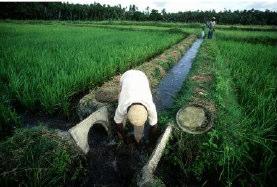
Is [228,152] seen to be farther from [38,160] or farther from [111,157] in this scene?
[38,160]

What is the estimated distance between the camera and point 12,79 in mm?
4016

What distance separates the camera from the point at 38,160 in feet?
7.54

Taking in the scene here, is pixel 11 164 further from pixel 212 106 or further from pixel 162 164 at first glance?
pixel 212 106


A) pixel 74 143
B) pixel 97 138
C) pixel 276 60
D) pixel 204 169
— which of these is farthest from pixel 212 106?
pixel 276 60

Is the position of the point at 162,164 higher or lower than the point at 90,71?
lower

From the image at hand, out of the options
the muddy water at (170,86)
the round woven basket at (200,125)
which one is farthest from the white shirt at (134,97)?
the muddy water at (170,86)

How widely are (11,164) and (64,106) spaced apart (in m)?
1.45

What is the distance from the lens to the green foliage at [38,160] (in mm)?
2170

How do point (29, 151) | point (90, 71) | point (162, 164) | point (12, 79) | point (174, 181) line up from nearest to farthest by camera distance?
point (29, 151) → point (174, 181) → point (162, 164) → point (12, 79) → point (90, 71)

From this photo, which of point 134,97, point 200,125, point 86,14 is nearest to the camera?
point 134,97

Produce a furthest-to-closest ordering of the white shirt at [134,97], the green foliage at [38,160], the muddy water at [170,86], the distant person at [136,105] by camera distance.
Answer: the muddy water at [170,86] < the white shirt at [134,97] < the distant person at [136,105] < the green foliage at [38,160]

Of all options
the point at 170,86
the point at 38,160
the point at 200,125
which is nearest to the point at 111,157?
the point at 38,160

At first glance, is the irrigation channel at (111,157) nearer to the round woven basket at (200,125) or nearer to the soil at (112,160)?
the soil at (112,160)

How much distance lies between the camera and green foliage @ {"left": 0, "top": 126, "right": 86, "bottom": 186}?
7.12 ft
